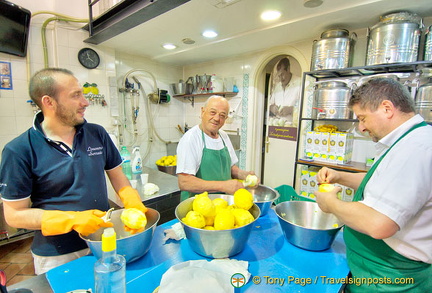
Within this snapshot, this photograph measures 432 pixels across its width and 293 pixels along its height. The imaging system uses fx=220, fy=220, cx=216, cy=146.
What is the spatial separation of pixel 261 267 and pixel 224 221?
252 mm

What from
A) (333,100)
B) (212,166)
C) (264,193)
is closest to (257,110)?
(333,100)

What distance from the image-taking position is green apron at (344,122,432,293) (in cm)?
86

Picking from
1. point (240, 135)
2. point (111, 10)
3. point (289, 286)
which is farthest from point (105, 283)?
point (240, 135)

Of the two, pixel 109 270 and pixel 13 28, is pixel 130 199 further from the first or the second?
pixel 13 28

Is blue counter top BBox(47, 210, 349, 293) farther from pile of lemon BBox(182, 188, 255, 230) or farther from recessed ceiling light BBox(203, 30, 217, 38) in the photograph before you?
recessed ceiling light BBox(203, 30, 217, 38)

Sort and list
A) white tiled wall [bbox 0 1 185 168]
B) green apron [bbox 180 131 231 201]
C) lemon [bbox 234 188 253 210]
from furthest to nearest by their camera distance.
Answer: white tiled wall [bbox 0 1 185 168] → green apron [bbox 180 131 231 201] → lemon [bbox 234 188 253 210]

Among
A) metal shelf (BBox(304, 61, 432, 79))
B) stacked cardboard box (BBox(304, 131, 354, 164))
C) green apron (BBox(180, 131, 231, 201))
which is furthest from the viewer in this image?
stacked cardboard box (BBox(304, 131, 354, 164))

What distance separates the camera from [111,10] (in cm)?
240

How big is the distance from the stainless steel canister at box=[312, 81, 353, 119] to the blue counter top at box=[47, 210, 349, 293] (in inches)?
66.4

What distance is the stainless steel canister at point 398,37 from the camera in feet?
6.35

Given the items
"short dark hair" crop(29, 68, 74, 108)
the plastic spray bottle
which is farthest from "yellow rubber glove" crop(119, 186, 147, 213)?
the plastic spray bottle

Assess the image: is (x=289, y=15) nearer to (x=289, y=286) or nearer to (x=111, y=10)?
(x=111, y=10)

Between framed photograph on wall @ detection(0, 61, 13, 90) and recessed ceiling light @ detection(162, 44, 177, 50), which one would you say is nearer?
framed photograph on wall @ detection(0, 61, 13, 90)

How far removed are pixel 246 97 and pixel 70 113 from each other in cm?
286
